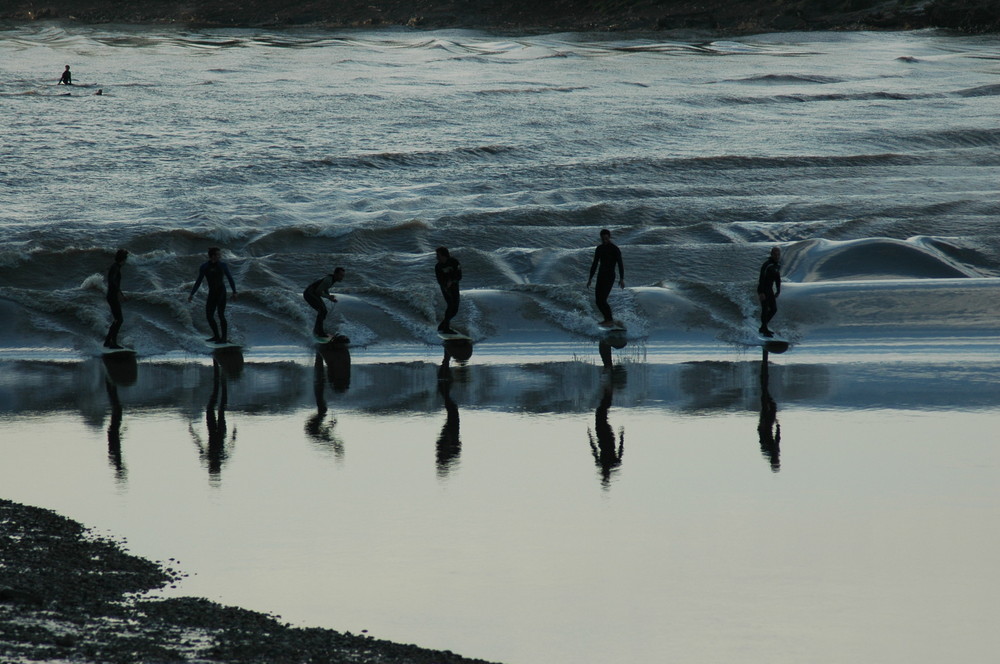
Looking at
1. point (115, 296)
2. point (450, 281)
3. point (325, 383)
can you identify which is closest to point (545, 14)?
point (450, 281)

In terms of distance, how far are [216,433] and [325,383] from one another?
2.66m

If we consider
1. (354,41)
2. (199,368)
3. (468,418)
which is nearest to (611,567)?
(468,418)

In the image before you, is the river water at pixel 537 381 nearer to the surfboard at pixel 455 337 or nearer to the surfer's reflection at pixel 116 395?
the surfer's reflection at pixel 116 395

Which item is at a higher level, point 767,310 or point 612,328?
point 767,310

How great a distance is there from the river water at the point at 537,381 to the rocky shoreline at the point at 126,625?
11.9 inches

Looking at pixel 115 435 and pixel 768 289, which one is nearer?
pixel 115 435

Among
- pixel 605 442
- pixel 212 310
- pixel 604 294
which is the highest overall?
pixel 604 294

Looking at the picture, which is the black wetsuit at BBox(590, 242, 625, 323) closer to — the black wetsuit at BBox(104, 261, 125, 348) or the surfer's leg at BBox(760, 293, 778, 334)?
the surfer's leg at BBox(760, 293, 778, 334)

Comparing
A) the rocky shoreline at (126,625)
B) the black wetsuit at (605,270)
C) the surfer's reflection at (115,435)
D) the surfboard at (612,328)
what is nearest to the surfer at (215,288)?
the surfer's reflection at (115,435)

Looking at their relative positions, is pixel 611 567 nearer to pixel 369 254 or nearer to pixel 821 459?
pixel 821 459

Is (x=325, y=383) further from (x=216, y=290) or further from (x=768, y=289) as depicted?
(x=768, y=289)

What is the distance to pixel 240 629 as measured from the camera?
6.92 metres

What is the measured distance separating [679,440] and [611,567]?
342 centimetres

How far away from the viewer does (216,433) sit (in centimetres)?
1175
